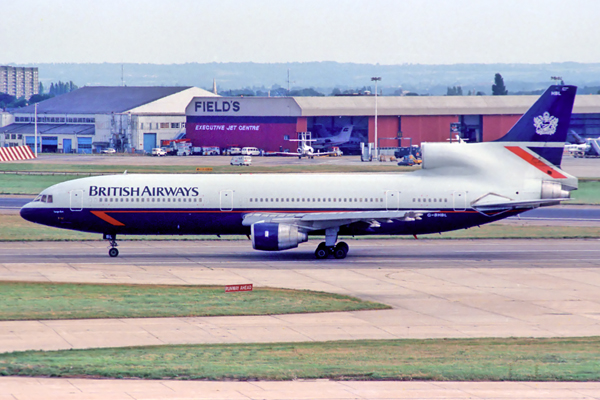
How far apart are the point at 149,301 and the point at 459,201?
63.5ft

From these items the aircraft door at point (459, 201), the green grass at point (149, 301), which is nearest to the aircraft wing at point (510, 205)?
the aircraft door at point (459, 201)

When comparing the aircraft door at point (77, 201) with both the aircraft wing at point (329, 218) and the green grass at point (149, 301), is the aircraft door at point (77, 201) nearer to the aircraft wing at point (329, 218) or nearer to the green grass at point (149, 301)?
the aircraft wing at point (329, 218)

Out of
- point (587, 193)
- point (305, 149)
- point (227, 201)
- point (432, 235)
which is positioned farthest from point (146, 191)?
point (305, 149)

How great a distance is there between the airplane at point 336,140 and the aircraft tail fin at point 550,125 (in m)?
104

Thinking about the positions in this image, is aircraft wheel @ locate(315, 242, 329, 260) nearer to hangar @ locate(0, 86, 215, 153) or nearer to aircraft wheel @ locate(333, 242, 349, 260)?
aircraft wheel @ locate(333, 242, 349, 260)

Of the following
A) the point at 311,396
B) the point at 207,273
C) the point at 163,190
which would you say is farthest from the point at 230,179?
the point at 311,396

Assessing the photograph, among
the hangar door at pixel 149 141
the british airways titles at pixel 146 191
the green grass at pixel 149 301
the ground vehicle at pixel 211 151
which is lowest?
the green grass at pixel 149 301

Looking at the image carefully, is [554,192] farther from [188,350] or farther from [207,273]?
[188,350]

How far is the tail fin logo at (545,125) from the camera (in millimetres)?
43594

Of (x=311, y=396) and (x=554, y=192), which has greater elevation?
(x=554, y=192)

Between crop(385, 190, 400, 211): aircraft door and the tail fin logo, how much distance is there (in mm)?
8839

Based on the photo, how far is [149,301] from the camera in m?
30.6

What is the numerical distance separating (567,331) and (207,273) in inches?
696

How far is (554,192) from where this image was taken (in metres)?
43.0
